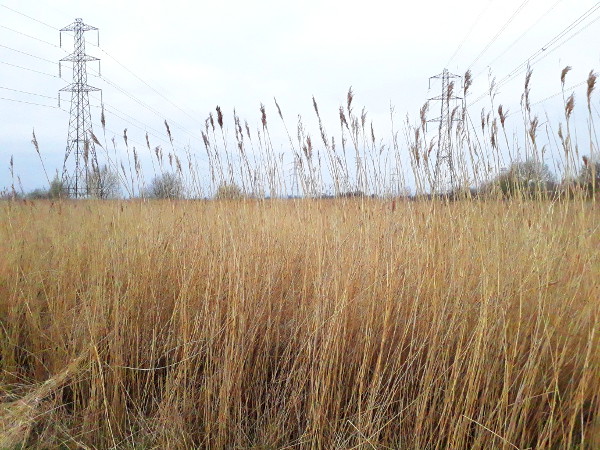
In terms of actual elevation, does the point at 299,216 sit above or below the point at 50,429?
above

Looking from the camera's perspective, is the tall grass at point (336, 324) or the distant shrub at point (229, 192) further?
the distant shrub at point (229, 192)

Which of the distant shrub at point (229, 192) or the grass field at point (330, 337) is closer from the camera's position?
the grass field at point (330, 337)

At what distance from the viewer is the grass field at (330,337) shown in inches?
71.2

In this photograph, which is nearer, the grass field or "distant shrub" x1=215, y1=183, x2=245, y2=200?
the grass field

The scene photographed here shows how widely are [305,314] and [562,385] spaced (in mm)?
1102

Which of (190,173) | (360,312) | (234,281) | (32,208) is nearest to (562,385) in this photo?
(360,312)

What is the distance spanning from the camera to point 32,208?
425 centimetres

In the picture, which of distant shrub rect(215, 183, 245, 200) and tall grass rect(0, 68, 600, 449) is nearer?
tall grass rect(0, 68, 600, 449)

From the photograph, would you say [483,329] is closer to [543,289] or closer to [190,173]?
[543,289]

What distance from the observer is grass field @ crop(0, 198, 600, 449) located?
1.81 meters

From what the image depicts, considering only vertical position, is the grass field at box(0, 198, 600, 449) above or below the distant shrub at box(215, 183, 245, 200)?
below

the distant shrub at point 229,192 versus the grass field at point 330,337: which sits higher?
the distant shrub at point 229,192

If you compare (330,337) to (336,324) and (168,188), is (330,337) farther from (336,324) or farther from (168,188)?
(168,188)

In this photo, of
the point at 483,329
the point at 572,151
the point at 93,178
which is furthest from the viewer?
the point at 93,178
